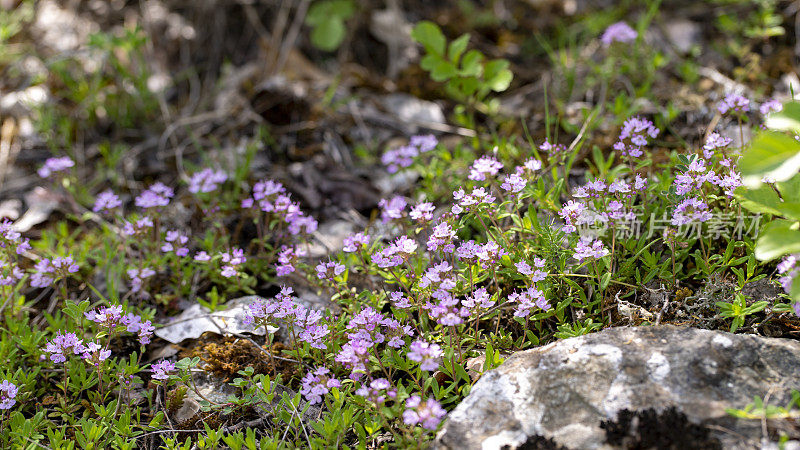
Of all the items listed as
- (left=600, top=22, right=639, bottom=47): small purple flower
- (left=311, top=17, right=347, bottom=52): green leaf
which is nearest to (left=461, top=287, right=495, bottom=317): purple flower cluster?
(left=600, top=22, right=639, bottom=47): small purple flower

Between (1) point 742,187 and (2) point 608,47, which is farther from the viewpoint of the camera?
(2) point 608,47

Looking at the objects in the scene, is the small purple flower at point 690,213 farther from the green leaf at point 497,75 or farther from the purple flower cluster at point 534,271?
the green leaf at point 497,75

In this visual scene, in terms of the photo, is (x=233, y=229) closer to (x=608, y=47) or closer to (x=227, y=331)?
(x=227, y=331)

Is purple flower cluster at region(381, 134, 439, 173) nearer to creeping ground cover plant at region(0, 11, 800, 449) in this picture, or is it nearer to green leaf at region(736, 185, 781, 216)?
creeping ground cover plant at region(0, 11, 800, 449)

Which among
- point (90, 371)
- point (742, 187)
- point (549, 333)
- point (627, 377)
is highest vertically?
point (742, 187)

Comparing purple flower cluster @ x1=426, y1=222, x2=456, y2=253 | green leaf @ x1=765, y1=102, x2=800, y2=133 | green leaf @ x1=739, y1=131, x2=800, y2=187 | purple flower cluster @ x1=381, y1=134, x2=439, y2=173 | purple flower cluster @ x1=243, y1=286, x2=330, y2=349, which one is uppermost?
green leaf @ x1=765, y1=102, x2=800, y2=133

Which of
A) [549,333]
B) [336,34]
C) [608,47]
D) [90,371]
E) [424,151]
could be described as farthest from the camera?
[336,34]

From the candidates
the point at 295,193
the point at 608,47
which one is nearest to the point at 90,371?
the point at 295,193
